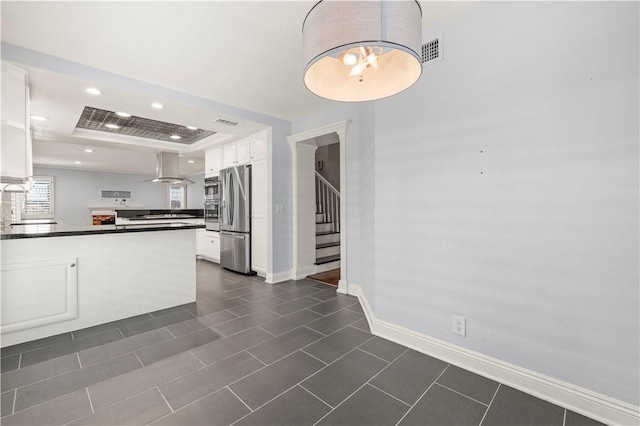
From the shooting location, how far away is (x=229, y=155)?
17.1 feet

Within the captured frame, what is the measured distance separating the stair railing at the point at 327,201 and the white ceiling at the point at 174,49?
91.3 inches

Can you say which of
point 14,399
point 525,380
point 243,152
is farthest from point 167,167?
point 525,380

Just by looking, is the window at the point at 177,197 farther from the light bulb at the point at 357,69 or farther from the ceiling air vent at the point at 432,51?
the light bulb at the point at 357,69

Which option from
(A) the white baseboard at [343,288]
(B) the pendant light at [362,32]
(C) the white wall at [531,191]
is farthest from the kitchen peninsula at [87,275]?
(B) the pendant light at [362,32]

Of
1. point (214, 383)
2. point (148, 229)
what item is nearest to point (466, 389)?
point (214, 383)

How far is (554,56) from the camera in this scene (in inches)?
63.6

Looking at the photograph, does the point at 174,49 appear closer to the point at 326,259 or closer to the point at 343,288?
the point at 343,288

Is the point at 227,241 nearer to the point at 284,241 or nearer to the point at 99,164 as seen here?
the point at 284,241

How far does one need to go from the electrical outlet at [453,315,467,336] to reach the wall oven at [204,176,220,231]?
4.57 metres

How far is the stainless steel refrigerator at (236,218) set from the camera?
15.3ft

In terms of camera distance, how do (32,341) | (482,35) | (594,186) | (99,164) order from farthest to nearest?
(99,164), (32,341), (482,35), (594,186)

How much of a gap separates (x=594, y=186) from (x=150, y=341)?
129 inches

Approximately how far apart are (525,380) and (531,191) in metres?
1.14

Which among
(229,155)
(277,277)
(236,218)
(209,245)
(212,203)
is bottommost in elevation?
(277,277)
